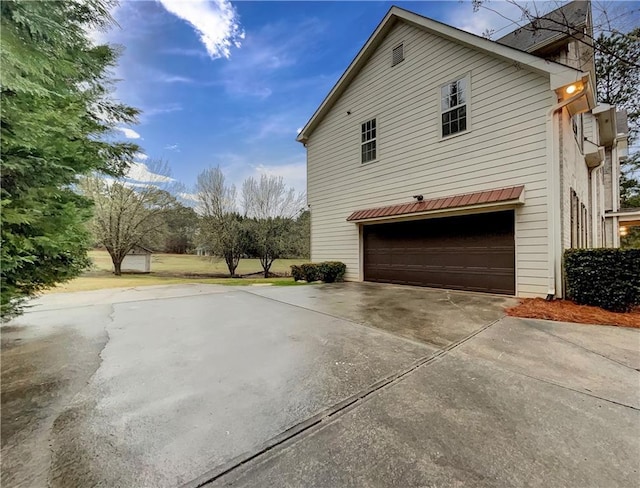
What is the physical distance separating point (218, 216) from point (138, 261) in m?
7.10

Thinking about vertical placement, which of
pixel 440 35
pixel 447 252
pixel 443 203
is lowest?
pixel 447 252

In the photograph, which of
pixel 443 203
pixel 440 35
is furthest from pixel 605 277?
pixel 440 35

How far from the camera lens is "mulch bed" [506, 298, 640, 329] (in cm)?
444

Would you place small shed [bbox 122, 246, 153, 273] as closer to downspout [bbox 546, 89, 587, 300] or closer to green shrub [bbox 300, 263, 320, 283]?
green shrub [bbox 300, 263, 320, 283]

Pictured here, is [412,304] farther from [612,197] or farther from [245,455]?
[612,197]

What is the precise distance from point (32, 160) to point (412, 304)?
20.2ft

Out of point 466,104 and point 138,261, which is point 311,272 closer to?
point 466,104

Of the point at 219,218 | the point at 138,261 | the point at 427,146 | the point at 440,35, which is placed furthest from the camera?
the point at 138,261

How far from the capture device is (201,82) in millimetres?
10211

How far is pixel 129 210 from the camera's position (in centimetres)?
1777

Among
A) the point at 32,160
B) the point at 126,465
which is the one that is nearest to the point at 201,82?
the point at 32,160

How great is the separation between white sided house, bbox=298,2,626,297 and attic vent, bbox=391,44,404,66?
40mm

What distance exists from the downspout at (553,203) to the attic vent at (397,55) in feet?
16.4

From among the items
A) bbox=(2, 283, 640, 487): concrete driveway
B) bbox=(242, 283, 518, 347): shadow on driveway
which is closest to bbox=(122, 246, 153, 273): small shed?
bbox=(242, 283, 518, 347): shadow on driveway
